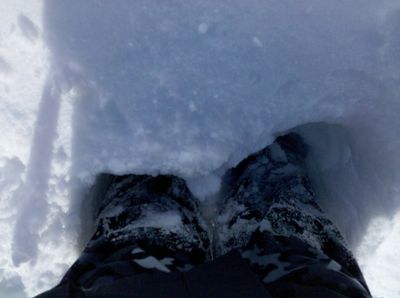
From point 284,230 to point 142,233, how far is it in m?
0.35

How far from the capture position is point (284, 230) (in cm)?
105

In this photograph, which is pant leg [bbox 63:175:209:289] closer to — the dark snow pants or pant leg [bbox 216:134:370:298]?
the dark snow pants

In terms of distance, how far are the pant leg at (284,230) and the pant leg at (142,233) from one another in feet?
0.39

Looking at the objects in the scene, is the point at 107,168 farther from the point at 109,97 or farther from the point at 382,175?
the point at 382,175

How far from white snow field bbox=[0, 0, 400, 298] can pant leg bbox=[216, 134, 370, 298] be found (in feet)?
0.59

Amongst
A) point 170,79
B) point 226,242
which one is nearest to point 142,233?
point 226,242

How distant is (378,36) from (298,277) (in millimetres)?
685

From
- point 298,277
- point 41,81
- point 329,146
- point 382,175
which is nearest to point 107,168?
point 41,81

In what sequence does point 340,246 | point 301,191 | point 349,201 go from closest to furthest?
point 340,246 < point 301,191 < point 349,201

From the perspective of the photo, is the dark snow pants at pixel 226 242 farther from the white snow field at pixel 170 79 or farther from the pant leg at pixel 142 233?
the white snow field at pixel 170 79

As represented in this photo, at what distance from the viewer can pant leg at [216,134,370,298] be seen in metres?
0.82

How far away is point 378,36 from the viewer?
113 cm

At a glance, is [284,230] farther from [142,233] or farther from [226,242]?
[142,233]

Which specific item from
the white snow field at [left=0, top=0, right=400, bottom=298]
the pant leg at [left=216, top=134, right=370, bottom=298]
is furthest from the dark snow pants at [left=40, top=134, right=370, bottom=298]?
the white snow field at [left=0, top=0, right=400, bottom=298]
